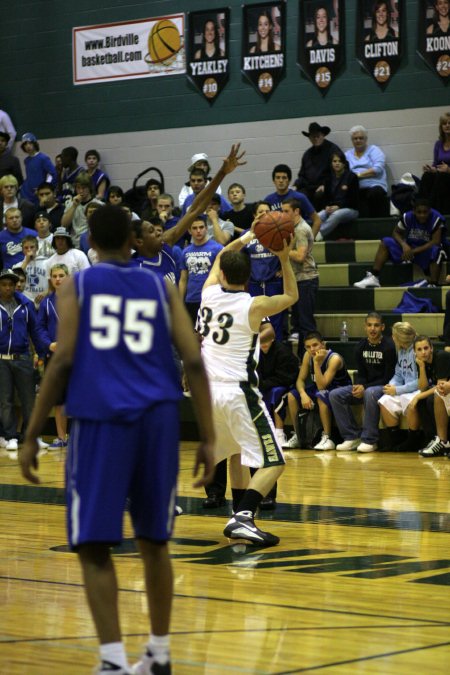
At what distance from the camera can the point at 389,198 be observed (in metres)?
15.2

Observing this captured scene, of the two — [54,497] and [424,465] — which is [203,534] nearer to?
[54,497]

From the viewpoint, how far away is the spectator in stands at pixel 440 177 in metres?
14.1

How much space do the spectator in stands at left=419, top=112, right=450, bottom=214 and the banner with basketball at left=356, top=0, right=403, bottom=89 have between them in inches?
61.5

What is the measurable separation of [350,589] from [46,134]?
14.3 metres

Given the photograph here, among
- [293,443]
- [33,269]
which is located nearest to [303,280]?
[293,443]

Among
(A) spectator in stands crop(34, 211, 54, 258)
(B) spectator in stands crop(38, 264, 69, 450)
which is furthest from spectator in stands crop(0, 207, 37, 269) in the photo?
(B) spectator in stands crop(38, 264, 69, 450)

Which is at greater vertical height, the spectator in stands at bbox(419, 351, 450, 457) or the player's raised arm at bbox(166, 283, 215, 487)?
the player's raised arm at bbox(166, 283, 215, 487)

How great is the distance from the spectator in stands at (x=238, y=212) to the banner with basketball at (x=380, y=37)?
2756mm

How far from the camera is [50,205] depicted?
53.0 feet

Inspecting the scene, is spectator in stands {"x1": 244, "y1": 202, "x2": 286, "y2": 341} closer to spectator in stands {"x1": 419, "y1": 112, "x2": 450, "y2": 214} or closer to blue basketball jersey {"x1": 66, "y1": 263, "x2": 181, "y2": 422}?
spectator in stands {"x1": 419, "y1": 112, "x2": 450, "y2": 214}

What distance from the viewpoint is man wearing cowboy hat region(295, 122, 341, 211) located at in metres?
15.0

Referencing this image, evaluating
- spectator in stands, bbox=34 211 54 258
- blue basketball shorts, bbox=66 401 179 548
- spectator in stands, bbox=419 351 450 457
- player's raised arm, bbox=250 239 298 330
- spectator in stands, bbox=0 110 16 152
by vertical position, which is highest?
spectator in stands, bbox=0 110 16 152

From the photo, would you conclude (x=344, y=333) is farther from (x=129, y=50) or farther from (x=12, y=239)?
(x=129, y=50)

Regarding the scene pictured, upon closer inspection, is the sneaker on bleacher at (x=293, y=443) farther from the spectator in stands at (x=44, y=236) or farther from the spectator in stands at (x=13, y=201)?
the spectator in stands at (x=13, y=201)
